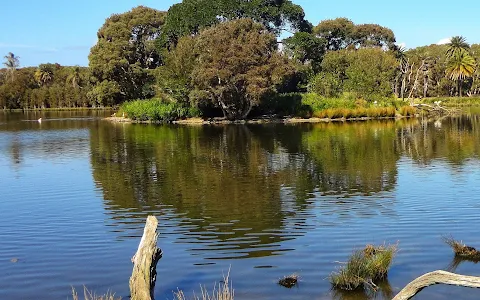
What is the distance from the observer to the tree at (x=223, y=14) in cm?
6906

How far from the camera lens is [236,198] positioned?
16547 mm

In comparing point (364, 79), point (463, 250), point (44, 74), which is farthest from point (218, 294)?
point (44, 74)

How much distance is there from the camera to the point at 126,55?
246 ft

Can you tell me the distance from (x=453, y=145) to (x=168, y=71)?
35172 mm

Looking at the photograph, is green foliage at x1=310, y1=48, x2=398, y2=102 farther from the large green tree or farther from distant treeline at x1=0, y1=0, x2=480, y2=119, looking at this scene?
the large green tree

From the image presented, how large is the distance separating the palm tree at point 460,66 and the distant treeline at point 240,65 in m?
0.16

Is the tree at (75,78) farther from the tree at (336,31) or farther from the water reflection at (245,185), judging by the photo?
the water reflection at (245,185)

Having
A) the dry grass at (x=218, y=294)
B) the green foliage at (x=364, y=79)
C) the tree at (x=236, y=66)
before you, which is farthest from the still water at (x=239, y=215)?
the green foliage at (x=364, y=79)

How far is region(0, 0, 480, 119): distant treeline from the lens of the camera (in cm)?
5188

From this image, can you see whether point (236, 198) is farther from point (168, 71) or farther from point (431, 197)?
point (168, 71)

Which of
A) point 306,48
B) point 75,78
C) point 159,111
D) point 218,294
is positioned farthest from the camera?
point 75,78

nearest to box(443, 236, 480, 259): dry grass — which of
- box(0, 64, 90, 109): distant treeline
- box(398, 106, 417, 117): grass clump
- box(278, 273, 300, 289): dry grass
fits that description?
box(278, 273, 300, 289): dry grass

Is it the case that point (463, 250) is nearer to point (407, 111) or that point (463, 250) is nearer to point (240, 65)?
point (240, 65)

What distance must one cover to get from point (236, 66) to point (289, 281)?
42.7 m
